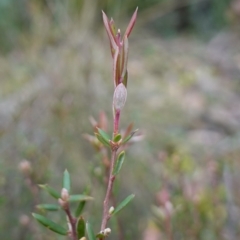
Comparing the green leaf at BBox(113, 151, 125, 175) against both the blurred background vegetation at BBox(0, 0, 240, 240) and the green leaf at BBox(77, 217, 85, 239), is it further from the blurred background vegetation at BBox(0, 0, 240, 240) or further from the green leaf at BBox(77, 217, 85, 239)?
the blurred background vegetation at BBox(0, 0, 240, 240)

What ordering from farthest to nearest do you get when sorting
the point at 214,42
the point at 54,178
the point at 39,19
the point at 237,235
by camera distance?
the point at 214,42, the point at 39,19, the point at 54,178, the point at 237,235

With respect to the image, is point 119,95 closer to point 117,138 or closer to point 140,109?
point 117,138

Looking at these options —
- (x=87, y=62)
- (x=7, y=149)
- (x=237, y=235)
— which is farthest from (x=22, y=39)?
(x=237, y=235)

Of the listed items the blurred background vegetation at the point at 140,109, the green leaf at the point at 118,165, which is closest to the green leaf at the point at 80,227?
the green leaf at the point at 118,165

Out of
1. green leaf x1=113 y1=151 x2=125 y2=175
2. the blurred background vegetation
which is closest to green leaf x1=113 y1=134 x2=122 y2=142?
green leaf x1=113 y1=151 x2=125 y2=175

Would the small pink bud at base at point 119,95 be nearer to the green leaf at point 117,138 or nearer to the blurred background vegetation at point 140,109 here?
the green leaf at point 117,138

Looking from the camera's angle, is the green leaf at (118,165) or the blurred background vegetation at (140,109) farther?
the blurred background vegetation at (140,109)

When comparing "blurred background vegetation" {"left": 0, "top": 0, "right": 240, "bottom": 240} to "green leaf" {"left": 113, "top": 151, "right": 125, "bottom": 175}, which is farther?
"blurred background vegetation" {"left": 0, "top": 0, "right": 240, "bottom": 240}

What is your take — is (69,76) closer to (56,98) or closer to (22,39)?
(56,98)
